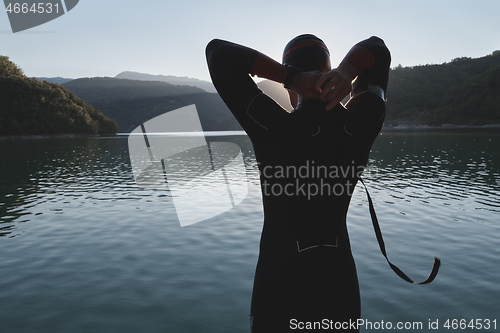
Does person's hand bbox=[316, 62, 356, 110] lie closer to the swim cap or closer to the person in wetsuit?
the person in wetsuit

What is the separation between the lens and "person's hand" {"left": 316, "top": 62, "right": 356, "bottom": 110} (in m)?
1.46

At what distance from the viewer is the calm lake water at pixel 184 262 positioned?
20.7ft

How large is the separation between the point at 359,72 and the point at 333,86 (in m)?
0.28

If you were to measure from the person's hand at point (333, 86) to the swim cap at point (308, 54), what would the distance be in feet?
0.48

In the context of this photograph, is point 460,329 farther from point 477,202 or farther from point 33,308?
point 477,202

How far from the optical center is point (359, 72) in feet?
5.49

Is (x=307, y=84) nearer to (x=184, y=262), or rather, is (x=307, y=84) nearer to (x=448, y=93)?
(x=184, y=262)

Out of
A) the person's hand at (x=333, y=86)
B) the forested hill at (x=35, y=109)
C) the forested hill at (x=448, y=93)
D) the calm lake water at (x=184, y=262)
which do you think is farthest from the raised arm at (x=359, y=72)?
the forested hill at (x=448, y=93)

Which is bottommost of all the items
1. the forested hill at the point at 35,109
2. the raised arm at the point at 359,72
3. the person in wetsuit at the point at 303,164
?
A: the person in wetsuit at the point at 303,164

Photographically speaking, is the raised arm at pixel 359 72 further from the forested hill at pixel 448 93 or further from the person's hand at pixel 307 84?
the forested hill at pixel 448 93

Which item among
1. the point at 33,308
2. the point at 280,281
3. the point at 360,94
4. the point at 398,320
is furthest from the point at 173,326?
the point at 360,94

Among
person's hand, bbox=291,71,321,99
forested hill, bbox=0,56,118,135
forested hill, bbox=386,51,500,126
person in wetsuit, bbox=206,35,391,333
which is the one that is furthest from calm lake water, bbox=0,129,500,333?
forested hill, bbox=386,51,500,126

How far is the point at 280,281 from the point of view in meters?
1.68

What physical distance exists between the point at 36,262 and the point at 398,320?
7.69 m
